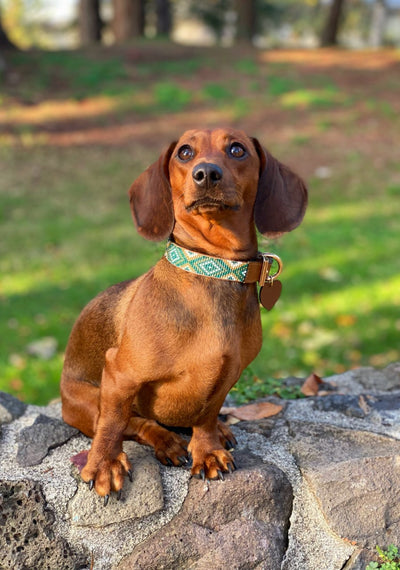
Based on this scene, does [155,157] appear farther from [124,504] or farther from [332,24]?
[332,24]

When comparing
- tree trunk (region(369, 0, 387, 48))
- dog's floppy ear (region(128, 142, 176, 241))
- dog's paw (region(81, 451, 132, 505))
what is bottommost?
tree trunk (region(369, 0, 387, 48))

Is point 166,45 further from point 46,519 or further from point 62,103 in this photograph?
point 46,519

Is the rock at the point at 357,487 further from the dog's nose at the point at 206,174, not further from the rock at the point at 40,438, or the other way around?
the dog's nose at the point at 206,174

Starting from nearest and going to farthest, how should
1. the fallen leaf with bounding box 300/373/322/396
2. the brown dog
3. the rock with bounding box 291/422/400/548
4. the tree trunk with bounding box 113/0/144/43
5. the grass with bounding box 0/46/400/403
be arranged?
the brown dog < the rock with bounding box 291/422/400/548 < the fallen leaf with bounding box 300/373/322/396 < the grass with bounding box 0/46/400/403 < the tree trunk with bounding box 113/0/144/43

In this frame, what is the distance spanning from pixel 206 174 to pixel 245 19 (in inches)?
781

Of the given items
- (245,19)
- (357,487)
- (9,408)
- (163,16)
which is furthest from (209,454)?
(163,16)

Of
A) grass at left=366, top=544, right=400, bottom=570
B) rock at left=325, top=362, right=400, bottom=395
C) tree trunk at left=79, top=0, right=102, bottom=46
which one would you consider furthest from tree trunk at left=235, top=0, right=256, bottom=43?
grass at left=366, top=544, right=400, bottom=570

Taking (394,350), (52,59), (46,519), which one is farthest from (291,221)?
(52,59)

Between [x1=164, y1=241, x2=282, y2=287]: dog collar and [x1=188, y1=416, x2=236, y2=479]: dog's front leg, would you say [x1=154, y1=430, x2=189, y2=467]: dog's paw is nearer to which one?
[x1=188, y1=416, x2=236, y2=479]: dog's front leg

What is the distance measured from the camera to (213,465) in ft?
8.98

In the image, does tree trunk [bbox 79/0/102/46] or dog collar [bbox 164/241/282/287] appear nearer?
dog collar [bbox 164/241/282/287]

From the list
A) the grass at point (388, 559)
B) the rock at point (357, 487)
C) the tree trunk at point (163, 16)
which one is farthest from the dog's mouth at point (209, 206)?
the tree trunk at point (163, 16)

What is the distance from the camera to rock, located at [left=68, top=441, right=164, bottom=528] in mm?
2602

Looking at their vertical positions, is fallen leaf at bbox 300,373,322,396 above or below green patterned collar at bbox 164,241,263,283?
below
